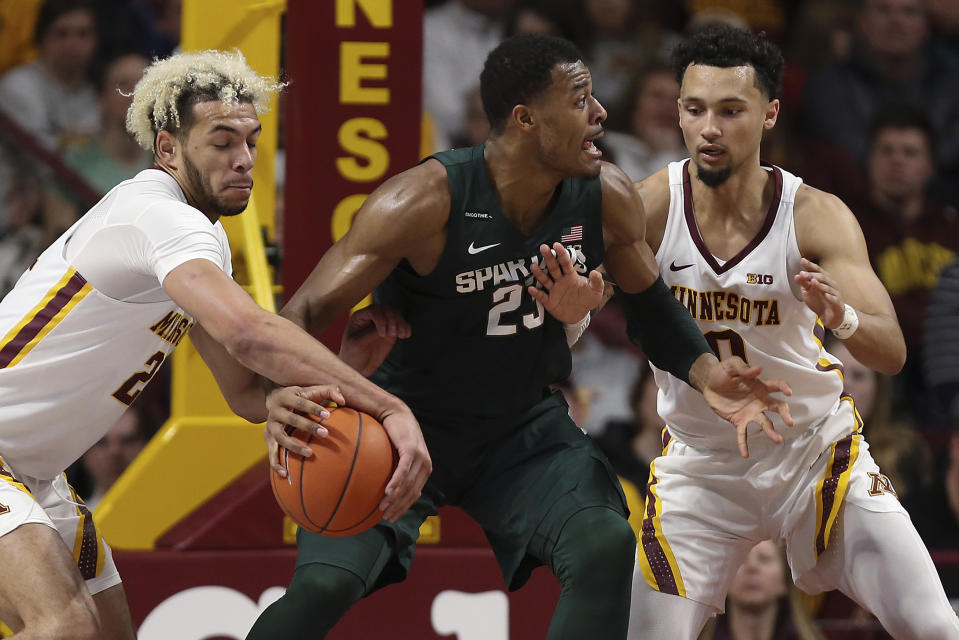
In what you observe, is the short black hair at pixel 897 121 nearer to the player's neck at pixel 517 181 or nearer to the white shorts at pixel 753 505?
the white shorts at pixel 753 505

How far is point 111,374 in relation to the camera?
3.50 meters

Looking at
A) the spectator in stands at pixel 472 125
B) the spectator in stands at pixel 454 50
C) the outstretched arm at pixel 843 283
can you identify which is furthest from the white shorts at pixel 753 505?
the spectator in stands at pixel 454 50

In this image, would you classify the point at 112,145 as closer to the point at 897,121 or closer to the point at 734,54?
the point at 734,54

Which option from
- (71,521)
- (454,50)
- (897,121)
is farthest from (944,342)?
(71,521)

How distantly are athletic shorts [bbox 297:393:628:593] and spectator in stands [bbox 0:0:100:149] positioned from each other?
3867 millimetres

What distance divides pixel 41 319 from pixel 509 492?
1.32m

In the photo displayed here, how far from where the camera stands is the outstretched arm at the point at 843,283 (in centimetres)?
361

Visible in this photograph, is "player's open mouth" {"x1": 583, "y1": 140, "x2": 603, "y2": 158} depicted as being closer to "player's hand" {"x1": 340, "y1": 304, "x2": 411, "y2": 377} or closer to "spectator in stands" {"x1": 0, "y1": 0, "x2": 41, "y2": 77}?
"player's hand" {"x1": 340, "y1": 304, "x2": 411, "y2": 377}

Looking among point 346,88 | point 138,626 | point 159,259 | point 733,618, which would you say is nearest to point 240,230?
point 346,88

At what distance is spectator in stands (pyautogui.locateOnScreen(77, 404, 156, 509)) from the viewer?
6406 millimetres

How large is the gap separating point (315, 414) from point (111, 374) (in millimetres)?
702

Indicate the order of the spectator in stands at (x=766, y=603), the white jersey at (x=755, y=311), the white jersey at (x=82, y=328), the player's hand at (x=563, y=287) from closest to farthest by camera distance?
the white jersey at (x=82, y=328) < the player's hand at (x=563, y=287) < the white jersey at (x=755, y=311) < the spectator in stands at (x=766, y=603)

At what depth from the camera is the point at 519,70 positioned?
141 inches

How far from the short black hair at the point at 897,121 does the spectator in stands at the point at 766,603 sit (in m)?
2.70
